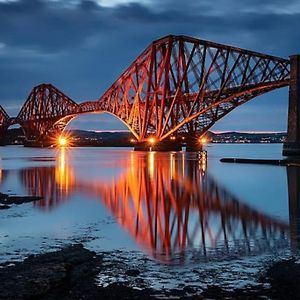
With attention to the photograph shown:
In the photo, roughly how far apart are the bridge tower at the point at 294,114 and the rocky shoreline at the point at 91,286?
1879 inches

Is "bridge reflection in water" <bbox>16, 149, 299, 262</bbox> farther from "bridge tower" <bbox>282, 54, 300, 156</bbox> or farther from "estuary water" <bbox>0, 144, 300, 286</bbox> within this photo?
"bridge tower" <bbox>282, 54, 300, 156</bbox>

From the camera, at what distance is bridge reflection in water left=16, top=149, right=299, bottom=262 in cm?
1309

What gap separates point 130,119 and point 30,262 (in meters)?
97.2

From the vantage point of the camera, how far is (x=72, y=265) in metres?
10.9

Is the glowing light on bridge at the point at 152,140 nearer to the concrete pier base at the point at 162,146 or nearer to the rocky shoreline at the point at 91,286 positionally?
the concrete pier base at the point at 162,146

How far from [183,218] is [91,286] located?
9270mm

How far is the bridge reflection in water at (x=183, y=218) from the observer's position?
13086 mm

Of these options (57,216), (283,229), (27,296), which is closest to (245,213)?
(283,229)

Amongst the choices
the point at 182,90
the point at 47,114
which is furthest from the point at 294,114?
the point at 47,114

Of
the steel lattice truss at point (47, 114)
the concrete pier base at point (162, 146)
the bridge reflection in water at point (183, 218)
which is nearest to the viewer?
the bridge reflection in water at point (183, 218)

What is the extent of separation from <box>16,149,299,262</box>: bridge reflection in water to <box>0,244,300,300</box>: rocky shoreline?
6.64 ft

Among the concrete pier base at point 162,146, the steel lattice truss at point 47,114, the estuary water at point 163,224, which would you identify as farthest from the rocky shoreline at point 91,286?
the steel lattice truss at point 47,114

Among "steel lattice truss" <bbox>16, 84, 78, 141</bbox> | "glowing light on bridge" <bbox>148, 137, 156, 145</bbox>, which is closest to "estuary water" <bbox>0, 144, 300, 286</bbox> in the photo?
"glowing light on bridge" <bbox>148, 137, 156, 145</bbox>

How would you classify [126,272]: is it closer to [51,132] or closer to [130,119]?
[130,119]
